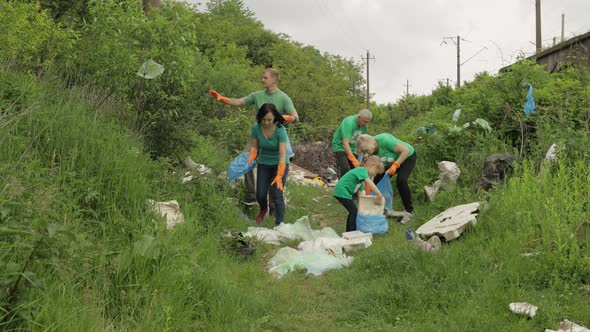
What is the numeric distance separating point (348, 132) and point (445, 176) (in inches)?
61.6

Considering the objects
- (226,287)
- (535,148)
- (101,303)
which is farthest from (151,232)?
(535,148)

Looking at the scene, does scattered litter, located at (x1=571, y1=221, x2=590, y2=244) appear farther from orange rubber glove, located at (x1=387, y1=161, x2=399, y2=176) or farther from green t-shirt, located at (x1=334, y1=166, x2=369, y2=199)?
orange rubber glove, located at (x1=387, y1=161, x2=399, y2=176)

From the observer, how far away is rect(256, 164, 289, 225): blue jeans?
6.55m

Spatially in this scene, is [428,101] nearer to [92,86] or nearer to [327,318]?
[92,86]

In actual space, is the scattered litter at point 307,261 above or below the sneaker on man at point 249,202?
below

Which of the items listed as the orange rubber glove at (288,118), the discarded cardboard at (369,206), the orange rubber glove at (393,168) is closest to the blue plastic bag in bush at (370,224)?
the discarded cardboard at (369,206)

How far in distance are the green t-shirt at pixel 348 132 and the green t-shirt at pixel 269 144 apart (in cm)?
159

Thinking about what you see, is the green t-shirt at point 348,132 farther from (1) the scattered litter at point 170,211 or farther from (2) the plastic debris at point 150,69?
(1) the scattered litter at point 170,211

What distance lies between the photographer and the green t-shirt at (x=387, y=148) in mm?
7457

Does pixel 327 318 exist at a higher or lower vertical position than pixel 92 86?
lower

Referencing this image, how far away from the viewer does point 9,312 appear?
8.20 feet

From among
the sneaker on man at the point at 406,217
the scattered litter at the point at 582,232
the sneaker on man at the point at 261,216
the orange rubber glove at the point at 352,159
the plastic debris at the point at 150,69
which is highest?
the plastic debris at the point at 150,69

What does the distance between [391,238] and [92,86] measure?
12.7 ft

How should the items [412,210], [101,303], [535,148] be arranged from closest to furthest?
[101,303], [535,148], [412,210]
